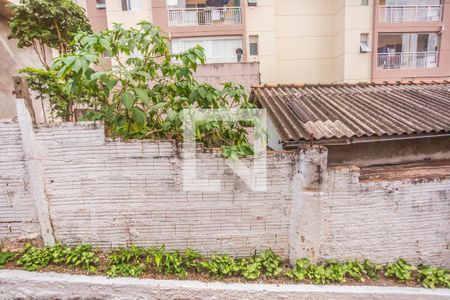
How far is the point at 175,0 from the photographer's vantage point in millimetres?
11867

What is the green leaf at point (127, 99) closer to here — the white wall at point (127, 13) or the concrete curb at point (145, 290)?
the concrete curb at point (145, 290)

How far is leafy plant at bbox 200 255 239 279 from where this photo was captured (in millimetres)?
3426

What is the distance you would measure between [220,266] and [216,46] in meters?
11.0

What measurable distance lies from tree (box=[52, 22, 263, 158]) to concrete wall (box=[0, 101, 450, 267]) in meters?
0.28

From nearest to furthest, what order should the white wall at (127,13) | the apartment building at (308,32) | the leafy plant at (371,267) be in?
the leafy plant at (371,267) → the white wall at (127,13) → the apartment building at (308,32)

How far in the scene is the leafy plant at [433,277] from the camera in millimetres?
3459

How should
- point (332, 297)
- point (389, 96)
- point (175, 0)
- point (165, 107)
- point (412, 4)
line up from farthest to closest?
point (412, 4), point (175, 0), point (389, 96), point (165, 107), point (332, 297)

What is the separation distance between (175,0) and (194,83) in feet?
33.7

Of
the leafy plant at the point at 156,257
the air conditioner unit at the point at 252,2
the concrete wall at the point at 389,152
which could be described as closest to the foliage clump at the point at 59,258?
the leafy plant at the point at 156,257

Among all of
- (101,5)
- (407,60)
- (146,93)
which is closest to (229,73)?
(146,93)

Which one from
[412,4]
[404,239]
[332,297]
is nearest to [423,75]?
[412,4]

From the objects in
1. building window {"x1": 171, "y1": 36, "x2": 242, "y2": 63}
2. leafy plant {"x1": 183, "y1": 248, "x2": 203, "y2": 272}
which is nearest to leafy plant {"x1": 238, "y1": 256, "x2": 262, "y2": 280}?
leafy plant {"x1": 183, "y1": 248, "x2": 203, "y2": 272}

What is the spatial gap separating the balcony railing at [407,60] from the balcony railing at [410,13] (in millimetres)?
1643

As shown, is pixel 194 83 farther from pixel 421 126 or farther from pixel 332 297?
pixel 421 126
